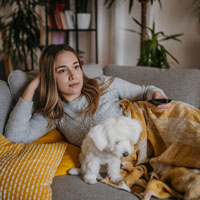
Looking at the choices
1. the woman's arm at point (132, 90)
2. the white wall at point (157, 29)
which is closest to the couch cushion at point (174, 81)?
the woman's arm at point (132, 90)

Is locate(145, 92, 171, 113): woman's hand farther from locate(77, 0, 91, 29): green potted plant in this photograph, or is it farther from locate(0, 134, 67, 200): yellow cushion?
locate(77, 0, 91, 29): green potted plant

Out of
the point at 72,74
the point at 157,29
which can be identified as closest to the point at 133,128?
the point at 72,74

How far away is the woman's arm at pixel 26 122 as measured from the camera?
49.7 inches

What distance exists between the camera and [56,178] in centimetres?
109

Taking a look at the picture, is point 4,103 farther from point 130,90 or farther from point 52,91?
point 130,90

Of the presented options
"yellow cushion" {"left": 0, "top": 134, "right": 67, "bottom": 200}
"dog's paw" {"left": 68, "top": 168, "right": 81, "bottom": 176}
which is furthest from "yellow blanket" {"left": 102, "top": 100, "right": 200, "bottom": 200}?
"yellow cushion" {"left": 0, "top": 134, "right": 67, "bottom": 200}

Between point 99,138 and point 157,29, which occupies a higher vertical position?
point 157,29

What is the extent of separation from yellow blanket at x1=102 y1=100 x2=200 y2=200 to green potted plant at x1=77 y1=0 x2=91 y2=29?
2047 millimetres

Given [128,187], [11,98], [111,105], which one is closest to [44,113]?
[11,98]

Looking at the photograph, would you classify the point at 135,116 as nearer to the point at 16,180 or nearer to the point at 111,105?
the point at 111,105

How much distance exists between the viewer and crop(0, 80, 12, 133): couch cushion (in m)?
1.32

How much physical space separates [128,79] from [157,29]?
1.50 metres

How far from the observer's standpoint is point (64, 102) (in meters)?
1.39

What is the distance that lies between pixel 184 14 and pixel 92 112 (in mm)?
1982
